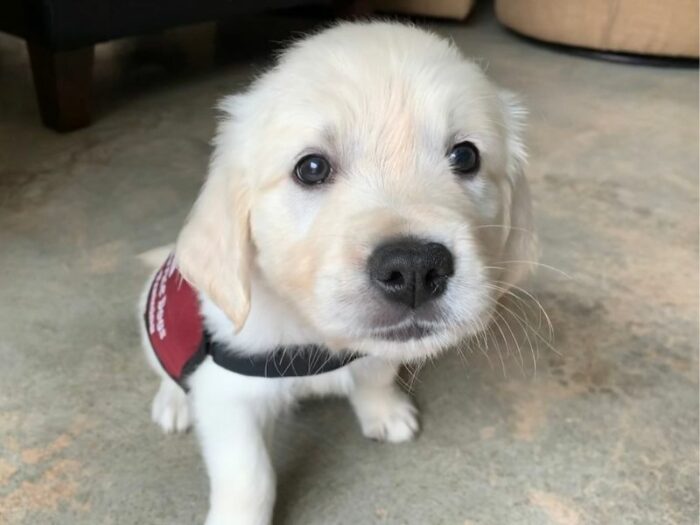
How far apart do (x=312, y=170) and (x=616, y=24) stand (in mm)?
3441

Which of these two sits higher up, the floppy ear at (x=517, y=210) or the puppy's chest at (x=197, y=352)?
the floppy ear at (x=517, y=210)

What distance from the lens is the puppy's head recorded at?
3.52 ft

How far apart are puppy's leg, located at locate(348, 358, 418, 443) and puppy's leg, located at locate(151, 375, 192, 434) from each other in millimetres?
351

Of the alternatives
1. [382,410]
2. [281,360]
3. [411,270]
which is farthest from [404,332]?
[382,410]

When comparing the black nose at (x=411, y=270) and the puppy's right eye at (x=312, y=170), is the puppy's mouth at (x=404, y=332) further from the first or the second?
the puppy's right eye at (x=312, y=170)

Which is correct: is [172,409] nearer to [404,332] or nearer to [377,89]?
[404,332]

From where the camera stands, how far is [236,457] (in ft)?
4.21

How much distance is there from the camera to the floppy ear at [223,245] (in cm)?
119

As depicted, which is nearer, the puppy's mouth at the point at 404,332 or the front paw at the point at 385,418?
the puppy's mouth at the point at 404,332

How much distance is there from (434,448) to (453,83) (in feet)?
2.53

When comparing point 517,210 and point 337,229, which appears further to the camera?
point 517,210

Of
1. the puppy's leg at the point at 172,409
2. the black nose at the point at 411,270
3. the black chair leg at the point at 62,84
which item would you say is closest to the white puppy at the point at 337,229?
the black nose at the point at 411,270

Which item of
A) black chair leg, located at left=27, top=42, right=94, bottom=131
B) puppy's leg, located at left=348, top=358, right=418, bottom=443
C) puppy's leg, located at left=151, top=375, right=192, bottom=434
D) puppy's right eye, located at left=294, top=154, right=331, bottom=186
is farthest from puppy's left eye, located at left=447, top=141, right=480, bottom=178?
black chair leg, located at left=27, top=42, right=94, bottom=131

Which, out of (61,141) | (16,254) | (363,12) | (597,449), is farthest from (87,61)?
(597,449)
